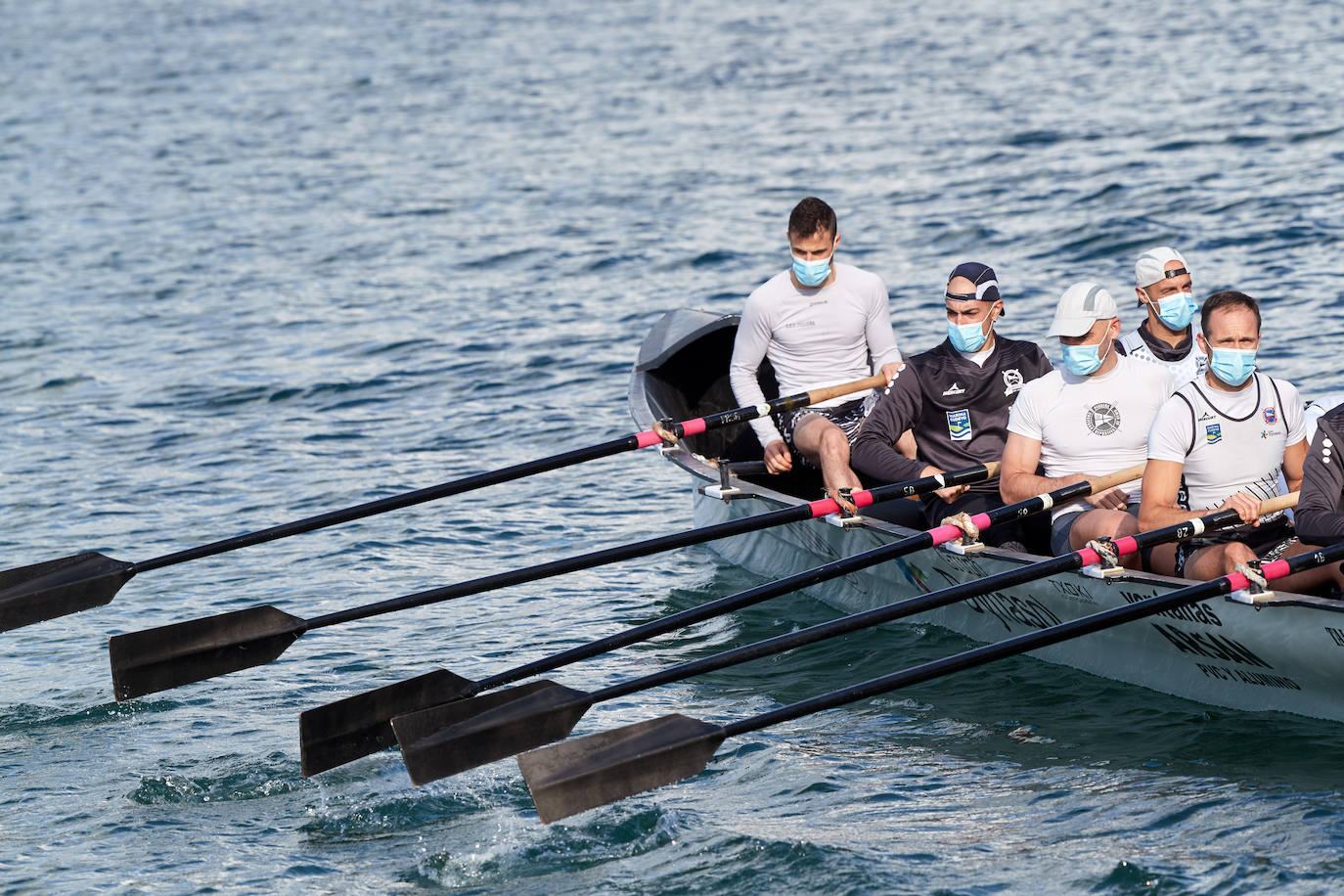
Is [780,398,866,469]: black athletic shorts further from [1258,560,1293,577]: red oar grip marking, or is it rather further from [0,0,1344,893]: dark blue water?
[1258,560,1293,577]: red oar grip marking

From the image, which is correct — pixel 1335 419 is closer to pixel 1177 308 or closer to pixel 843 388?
pixel 1177 308

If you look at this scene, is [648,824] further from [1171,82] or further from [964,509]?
[1171,82]

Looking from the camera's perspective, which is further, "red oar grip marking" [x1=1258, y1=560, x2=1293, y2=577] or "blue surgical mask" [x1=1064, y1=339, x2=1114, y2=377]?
"blue surgical mask" [x1=1064, y1=339, x2=1114, y2=377]

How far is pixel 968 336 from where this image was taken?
9242mm

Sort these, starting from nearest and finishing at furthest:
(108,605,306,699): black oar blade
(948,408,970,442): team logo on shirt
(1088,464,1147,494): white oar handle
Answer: (1088,464,1147,494): white oar handle, (108,605,306,699): black oar blade, (948,408,970,442): team logo on shirt

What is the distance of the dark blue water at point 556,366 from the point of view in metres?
7.49

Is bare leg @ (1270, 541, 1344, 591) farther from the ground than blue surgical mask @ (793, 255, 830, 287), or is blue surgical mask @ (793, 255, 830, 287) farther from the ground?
blue surgical mask @ (793, 255, 830, 287)

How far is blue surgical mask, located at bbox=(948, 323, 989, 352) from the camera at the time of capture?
9211 mm

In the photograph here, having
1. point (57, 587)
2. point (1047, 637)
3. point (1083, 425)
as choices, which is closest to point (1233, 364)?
point (1083, 425)

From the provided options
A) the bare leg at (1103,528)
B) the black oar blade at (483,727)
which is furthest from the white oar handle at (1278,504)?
the black oar blade at (483,727)

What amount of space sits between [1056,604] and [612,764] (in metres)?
Result: 2.95

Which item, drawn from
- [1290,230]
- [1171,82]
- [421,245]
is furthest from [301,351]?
[1171,82]

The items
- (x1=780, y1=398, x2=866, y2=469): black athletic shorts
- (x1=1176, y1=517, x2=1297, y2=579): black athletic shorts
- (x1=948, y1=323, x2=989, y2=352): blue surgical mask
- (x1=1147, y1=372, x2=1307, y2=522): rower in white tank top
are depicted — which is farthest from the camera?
(x1=780, y1=398, x2=866, y2=469): black athletic shorts

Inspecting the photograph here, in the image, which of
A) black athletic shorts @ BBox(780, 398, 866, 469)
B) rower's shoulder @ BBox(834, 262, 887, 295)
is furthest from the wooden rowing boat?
rower's shoulder @ BBox(834, 262, 887, 295)
